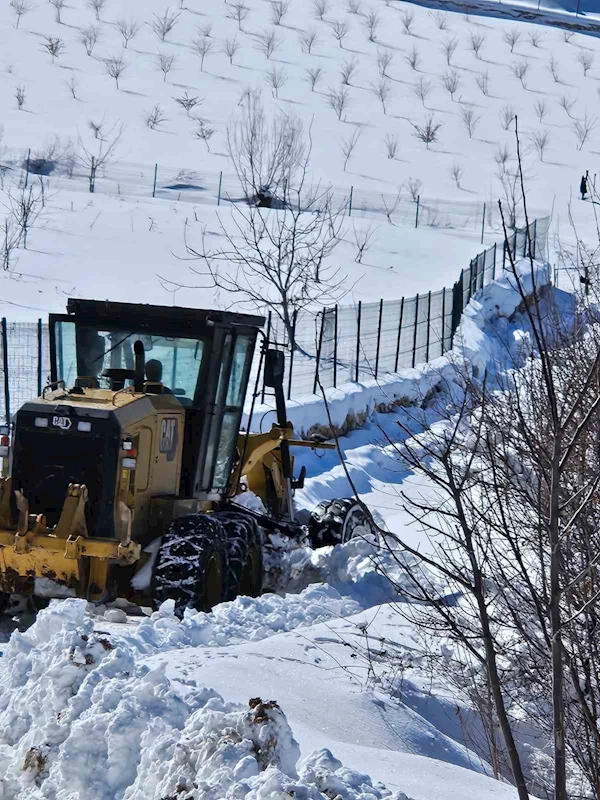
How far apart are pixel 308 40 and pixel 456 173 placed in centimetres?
2360

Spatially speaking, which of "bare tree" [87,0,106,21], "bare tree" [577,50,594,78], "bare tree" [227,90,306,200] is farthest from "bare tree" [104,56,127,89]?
"bare tree" [577,50,594,78]

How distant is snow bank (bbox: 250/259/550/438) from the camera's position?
19.3 metres

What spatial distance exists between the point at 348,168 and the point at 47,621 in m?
51.8

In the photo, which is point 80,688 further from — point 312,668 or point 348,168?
point 348,168

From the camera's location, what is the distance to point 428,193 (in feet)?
181

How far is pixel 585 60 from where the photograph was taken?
3061 inches

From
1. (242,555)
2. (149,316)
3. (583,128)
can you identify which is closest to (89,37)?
(583,128)

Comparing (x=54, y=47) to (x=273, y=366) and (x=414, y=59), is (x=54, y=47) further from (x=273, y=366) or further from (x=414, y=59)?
(x=273, y=366)

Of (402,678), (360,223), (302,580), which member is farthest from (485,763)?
(360,223)

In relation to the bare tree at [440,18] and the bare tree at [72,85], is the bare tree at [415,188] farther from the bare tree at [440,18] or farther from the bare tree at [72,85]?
the bare tree at [440,18]

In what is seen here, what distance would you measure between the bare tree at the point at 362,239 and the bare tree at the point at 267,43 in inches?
1212

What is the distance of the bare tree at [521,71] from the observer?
74562 mm

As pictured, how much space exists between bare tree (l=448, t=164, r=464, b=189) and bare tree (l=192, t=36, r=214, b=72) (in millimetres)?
18267

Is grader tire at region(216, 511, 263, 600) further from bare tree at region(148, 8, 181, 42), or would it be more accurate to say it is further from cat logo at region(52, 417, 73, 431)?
bare tree at region(148, 8, 181, 42)
